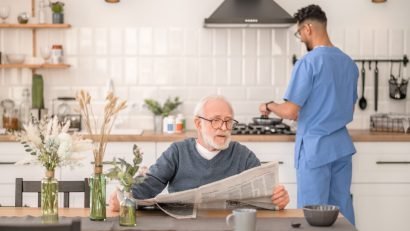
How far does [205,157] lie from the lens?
3.42 meters

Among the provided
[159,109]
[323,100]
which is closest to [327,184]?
[323,100]

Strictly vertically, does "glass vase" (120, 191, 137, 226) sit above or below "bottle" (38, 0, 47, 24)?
below

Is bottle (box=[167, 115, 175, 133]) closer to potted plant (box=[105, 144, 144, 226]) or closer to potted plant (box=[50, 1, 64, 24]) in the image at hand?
potted plant (box=[50, 1, 64, 24])

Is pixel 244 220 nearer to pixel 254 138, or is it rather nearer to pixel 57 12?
pixel 254 138

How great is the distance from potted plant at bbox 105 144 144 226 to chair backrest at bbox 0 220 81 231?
63cm

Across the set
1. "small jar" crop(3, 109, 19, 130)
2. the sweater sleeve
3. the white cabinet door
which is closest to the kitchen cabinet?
the white cabinet door

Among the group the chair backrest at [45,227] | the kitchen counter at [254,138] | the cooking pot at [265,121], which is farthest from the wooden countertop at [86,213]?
the cooking pot at [265,121]

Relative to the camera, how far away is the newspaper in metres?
2.92

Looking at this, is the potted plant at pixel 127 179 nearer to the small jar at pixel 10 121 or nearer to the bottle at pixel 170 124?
the bottle at pixel 170 124

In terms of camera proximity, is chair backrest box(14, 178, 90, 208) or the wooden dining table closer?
the wooden dining table

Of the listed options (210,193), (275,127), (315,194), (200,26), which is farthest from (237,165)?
(200,26)

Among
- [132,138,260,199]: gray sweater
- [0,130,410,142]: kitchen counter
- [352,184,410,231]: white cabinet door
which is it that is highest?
[0,130,410,142]: kitchen counter

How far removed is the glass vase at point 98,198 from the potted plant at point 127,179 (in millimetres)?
98

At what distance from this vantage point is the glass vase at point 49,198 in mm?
2703
